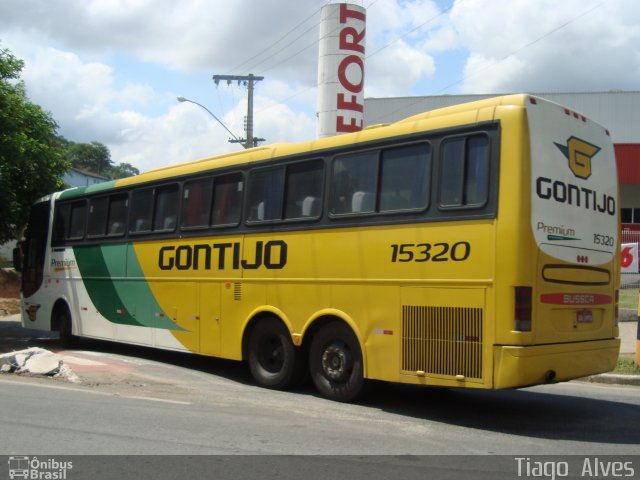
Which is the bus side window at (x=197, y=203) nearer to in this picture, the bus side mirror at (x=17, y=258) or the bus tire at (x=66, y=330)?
the bus tire at (x=66, y=330)

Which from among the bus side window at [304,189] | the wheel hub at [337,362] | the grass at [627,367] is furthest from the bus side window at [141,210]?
the grass at [627,367]

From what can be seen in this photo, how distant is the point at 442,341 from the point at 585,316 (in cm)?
168

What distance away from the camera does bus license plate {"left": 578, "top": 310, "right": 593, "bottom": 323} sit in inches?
296

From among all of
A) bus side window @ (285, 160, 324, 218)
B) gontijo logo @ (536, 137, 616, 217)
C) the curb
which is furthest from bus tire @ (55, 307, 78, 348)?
gontijo logo @ (536, 137, 616, 217)

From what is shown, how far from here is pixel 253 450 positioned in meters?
6.23

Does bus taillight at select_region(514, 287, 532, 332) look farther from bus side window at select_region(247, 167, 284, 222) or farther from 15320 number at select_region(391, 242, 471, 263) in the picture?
bus side window at select_region(247, 167, 284, 222)

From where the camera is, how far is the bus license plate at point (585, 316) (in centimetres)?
752

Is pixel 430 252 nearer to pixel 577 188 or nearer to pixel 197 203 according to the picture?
pixel 577 188

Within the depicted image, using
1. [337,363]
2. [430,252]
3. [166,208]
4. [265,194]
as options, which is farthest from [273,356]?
[166,208]

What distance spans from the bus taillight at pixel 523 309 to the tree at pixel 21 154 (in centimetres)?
1113

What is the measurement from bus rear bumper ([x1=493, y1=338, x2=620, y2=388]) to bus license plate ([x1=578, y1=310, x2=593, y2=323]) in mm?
246

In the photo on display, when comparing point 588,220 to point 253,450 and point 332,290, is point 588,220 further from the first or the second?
point 253,450

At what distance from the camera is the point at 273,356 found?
31.6 feet
